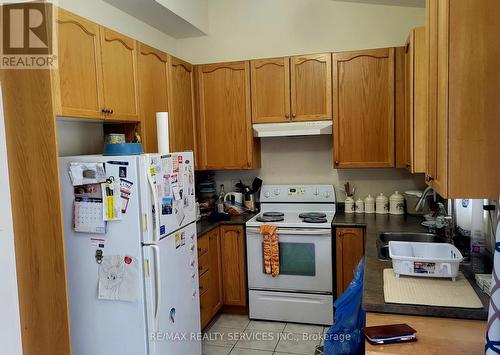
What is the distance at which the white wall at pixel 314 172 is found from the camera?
357 centimetres

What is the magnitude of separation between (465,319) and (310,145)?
7.85 ft

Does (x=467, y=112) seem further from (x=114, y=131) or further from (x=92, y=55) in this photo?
(x=114, y=131)

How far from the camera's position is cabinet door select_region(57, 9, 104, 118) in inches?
77.9

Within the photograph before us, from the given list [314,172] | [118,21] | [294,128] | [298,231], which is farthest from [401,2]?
[118,21]

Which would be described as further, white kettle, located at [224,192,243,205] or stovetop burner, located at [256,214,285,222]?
white kettle, located at [224,192,243,205]

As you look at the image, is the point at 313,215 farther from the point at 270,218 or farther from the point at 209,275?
the point at 209,275

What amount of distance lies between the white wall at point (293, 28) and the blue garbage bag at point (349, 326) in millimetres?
2316

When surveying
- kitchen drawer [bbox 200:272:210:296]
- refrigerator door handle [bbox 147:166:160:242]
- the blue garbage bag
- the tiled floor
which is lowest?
the tiled floor

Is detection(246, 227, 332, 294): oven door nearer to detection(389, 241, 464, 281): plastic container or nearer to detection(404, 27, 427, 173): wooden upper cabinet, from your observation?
detection(404, 27, 427, 173): wooden upper cabinet

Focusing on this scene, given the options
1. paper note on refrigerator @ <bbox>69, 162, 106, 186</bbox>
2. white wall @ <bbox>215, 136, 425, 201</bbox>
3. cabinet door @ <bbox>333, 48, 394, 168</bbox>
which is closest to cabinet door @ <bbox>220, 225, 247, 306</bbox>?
white wall @ <bbox>215, 136, 425, 201</bbox>

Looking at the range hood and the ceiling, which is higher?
the ceiling

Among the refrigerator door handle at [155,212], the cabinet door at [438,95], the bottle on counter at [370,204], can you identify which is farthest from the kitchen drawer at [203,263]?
the cabinet door at [438,95]

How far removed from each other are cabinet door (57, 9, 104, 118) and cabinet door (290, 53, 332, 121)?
1.70m

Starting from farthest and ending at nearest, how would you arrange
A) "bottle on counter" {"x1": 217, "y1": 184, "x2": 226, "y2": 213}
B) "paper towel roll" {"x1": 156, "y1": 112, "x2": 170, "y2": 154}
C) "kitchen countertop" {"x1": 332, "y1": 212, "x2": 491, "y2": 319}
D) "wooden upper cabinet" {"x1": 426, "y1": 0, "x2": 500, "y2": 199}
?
"bottle on counter" {"x1": 217, "y1": 184, "x2": 226, "y2": 213} < "paper towel roll" {"x1": 156, "y1": 112, "x2": 170, "y2": 154} < "kitchen countertop" {"x1": 332, "y1": 212, "x2": 491, "y2": 319} < "wooden upper cabinet" {"x1": 426, "y1": 0, "x2": 500, "y2": 199}
